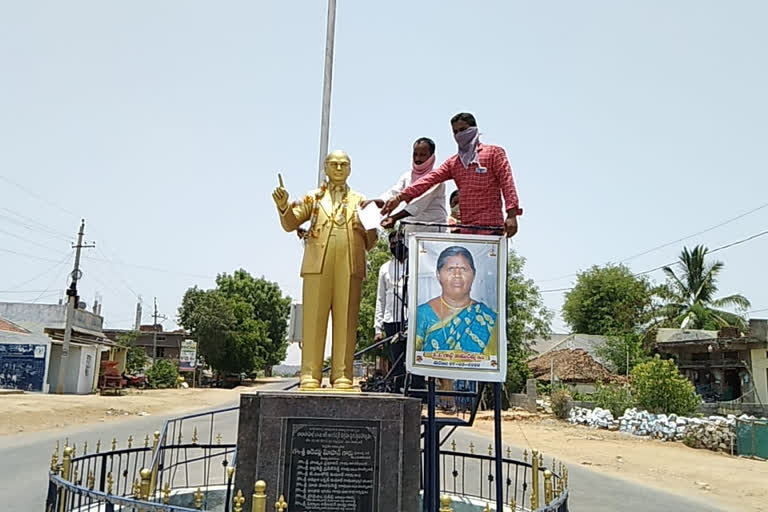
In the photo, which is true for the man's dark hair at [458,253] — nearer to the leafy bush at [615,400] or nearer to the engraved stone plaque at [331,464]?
the engraved stone plaque at [331,464]

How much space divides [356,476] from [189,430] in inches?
621

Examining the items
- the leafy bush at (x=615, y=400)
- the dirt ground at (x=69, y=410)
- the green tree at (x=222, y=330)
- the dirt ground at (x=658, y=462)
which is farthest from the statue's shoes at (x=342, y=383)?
the green tree at (x=222, y=330)

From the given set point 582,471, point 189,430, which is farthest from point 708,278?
point 189,430

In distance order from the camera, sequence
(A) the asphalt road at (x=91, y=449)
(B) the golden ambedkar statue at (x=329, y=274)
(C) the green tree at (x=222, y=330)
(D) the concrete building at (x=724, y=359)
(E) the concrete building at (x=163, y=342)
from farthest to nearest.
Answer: (E) the concrete building at (x=163, y=342), (C) the green tree at (x=222, y=330), (D) the concrete building at (x=724, y=359), (A) the asphalt road at (x=91, y=449), (B) the golden ambedkar statue at (x=329, y=274)

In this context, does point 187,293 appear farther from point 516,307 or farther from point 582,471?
point 582,471

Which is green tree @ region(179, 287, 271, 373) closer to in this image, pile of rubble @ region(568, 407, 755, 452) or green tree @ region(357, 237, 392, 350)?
green tree @ region(357, 237, 392, 350)

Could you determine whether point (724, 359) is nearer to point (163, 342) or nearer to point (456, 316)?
point (456, 316)

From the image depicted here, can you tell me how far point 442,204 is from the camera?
5965mm

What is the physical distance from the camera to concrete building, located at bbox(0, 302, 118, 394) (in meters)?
29.6

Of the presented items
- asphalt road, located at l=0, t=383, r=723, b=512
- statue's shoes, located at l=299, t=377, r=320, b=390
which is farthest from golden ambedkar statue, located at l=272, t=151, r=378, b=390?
asphalt road, located at l=0, t=383, r=723, b=512

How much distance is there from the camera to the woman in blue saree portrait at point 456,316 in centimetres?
492

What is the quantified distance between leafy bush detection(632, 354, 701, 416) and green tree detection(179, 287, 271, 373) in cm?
2820

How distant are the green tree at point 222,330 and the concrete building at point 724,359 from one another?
26.8 meters

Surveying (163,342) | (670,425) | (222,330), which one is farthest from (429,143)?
(163,342)
